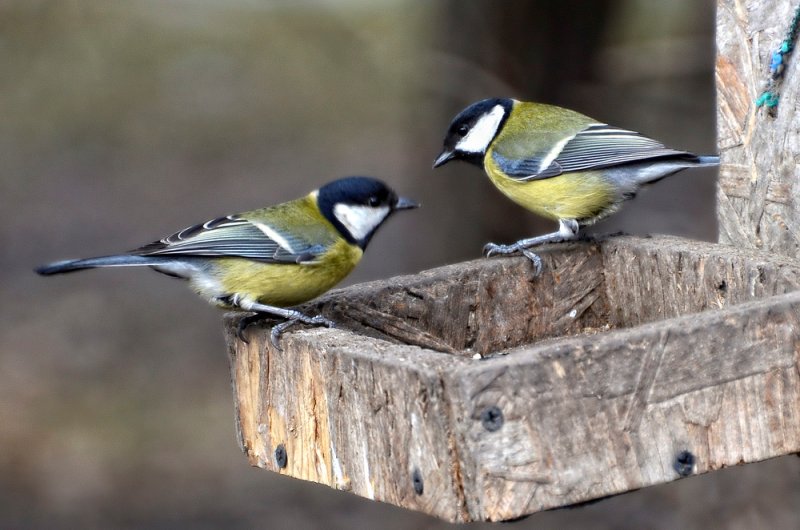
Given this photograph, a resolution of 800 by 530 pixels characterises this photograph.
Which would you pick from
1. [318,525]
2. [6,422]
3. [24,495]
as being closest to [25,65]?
[6,422]

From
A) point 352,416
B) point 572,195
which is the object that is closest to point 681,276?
point 572,195

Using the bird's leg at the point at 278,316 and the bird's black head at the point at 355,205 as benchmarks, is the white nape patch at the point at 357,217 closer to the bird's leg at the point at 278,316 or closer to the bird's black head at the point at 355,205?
the bird's black head at the point at 355,205

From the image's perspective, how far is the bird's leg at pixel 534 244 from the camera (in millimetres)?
A: 4500

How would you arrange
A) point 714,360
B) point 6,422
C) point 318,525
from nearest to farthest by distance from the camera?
point 714,360 < point 318,525 < point 6,422

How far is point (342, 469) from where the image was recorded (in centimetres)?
324

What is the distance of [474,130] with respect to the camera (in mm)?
5113

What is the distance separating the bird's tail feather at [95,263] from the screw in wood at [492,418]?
1606 mm

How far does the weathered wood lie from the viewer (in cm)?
400

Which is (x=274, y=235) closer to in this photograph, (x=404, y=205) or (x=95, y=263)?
(x=404, y=205)

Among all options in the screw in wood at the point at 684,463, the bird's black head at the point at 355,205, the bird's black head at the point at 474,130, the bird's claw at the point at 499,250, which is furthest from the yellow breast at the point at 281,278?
the screw in wood at the point at 684,463

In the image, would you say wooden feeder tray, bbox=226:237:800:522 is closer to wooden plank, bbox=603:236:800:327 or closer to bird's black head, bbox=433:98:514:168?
wooden plank, bbox=603:236:800:327

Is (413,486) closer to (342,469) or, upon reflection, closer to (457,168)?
(342,469)

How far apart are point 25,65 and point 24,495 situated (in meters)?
5.88

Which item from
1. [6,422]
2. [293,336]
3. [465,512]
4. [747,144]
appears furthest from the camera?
[6,422]
